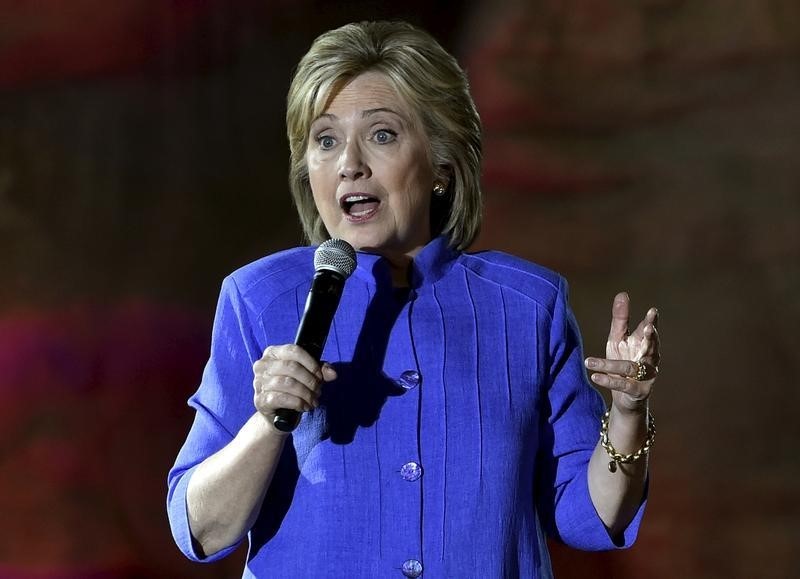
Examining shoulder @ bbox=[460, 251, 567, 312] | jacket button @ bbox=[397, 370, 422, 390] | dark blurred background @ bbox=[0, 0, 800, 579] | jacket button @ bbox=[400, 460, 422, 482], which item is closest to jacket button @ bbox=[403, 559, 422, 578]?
jacket button @ bbox=[400, 460, 422, 482]

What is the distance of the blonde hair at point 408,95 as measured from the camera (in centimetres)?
162

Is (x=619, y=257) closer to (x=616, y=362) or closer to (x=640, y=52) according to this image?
(x=640, y=52)

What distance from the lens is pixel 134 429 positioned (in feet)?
8.39

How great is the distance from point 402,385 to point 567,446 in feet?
0.95

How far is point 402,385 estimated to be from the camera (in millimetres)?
1490

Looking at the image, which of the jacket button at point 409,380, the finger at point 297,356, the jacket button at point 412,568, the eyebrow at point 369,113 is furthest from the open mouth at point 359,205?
the jacket button at point 412,568

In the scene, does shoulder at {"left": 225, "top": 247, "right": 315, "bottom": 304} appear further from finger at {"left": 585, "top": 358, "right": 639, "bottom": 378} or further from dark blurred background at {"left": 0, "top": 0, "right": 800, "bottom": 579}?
dark blurred background at {"left": 0, "top": 0, "right": 800, "bottom": 579}

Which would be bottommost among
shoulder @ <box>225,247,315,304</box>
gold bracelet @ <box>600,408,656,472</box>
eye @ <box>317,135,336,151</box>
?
gold bracelet @ <box>600,408,656,472</box>

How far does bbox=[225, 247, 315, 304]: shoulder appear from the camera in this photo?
1554mm

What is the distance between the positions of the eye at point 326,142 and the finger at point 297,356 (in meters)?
0.45

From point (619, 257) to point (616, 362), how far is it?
1573 millimetres

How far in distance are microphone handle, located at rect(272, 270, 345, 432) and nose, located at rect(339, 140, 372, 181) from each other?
23 centimetres

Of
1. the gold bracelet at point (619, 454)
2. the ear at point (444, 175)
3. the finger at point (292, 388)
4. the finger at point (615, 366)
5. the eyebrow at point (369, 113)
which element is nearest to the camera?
the finger at point (292, 388)

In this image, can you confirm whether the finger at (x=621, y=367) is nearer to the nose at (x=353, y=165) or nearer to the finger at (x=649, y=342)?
the finger at (x=649, y=342)
